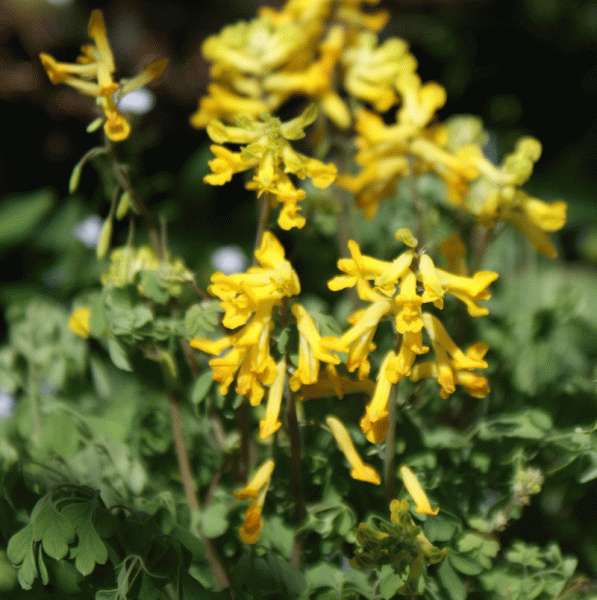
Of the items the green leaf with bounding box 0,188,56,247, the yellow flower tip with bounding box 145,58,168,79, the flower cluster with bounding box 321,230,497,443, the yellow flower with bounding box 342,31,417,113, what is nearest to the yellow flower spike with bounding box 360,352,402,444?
the flower cluster with bounding box 321,230,497,443

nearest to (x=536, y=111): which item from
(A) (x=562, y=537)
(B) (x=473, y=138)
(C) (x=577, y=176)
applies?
(C) (x=577, y=176)

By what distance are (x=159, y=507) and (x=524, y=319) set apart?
976mm

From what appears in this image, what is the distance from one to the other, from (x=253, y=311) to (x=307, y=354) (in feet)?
0.33

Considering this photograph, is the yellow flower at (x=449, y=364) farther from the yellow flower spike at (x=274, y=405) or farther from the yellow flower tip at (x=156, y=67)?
the yellow flower tip at (x=156, y=67)

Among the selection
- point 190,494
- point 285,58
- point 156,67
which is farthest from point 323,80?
point 190,494

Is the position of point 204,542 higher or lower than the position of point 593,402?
lower

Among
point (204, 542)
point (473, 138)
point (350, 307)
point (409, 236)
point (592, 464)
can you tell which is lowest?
point (204, 542)

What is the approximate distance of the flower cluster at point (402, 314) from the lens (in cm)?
81

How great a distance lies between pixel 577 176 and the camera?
2.88m

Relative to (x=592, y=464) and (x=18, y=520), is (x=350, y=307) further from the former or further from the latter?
(x=18, y=520)

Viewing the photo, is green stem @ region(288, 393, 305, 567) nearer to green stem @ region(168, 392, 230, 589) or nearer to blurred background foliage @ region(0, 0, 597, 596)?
green stem @ region(168, 392, 230, 589)

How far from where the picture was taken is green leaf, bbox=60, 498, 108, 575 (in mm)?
817

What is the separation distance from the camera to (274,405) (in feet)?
2.87

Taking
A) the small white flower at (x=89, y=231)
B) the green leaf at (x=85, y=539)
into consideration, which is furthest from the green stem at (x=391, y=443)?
the small white flower at (x=89, y=231)
